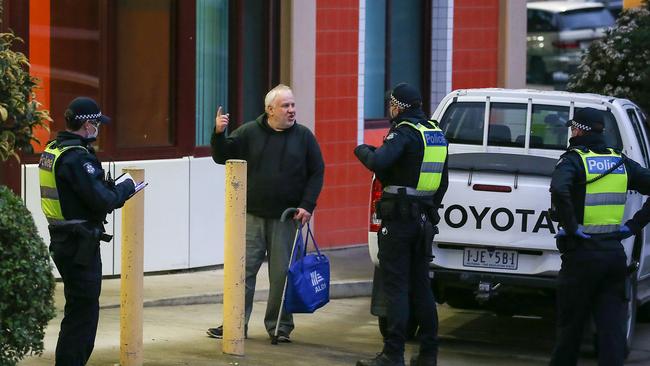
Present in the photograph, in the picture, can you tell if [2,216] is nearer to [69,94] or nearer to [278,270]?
[278,270]

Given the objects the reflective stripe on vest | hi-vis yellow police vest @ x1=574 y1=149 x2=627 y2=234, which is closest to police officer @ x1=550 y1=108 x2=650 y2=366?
hi-vis yellow police vest @ x1=574 y1=149 x2=627 y2=234

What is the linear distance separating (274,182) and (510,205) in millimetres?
1683

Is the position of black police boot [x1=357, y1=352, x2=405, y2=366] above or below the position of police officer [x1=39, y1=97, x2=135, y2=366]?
below

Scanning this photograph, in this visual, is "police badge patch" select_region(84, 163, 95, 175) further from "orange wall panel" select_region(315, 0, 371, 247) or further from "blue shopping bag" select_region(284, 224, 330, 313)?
"orange wall panel" select_region(315, 0, 371, 247)

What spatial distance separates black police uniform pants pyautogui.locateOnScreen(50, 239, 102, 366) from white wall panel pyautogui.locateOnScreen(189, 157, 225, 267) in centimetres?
508

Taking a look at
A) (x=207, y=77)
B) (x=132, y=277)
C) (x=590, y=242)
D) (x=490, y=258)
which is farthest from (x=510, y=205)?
(x=207, y=77)

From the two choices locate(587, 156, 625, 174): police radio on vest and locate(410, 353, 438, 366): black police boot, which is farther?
locate(410, 353, 438, 366): black police boot

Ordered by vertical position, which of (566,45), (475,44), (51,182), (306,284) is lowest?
(306,284)

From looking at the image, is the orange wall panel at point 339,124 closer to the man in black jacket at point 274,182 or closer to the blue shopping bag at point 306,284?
the man in black jacket at point 274,182

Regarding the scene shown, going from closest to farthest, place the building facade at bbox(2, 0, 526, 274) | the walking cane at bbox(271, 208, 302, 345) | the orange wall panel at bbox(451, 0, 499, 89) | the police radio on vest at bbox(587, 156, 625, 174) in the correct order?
the police radio on vest at bbox(587, 156, 625, 174) < the walking cane at bbox(271, 208, 302, 345) < the building facade at bbox(2, 0, 526, 274) < the orange wall panel at bbox(451, 0, 499, 89)

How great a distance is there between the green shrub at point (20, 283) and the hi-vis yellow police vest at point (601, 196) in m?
3.37

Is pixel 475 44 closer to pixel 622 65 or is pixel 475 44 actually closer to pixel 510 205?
pixel 622 65

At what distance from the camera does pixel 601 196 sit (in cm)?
868

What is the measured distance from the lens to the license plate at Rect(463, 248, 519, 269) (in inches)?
394
